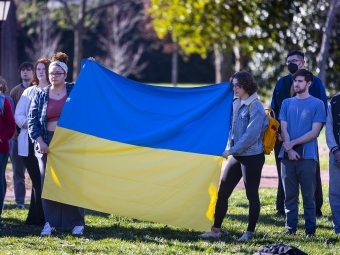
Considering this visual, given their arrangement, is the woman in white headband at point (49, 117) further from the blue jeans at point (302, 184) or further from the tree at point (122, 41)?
the tree at point (122, 41)

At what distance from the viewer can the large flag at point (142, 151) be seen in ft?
26.8

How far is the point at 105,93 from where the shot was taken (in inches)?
336

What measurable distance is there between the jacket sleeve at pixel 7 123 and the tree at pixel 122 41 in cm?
3466

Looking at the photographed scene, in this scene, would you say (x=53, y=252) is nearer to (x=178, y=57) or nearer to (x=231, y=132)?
(x=231, y=132)

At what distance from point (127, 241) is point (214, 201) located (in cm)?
106

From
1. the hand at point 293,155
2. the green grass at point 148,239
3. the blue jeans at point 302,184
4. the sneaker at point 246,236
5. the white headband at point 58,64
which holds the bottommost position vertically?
the green grass at point 148,239

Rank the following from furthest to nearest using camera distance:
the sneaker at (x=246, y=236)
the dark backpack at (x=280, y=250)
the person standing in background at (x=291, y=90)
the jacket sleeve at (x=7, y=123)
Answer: the person standing in background at (x=291, y=90)
the jacket sleeve at (x=7, y=123)
the sneaker at (x=246, y=236)
the dark backpack at (x=280, y=250)

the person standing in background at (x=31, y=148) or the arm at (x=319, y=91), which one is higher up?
the arm at (x=319, y=91)

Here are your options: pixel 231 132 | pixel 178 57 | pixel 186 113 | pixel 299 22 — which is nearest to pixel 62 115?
pixel 186 113

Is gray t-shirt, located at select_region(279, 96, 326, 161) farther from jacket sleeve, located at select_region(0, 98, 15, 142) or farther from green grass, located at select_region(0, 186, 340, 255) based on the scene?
jacket sleeve, located at select_region(0, 98, 15, 142)

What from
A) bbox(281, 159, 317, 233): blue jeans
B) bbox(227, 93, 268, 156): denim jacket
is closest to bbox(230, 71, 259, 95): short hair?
bbox(227, 93, 268, 156): denim jacket

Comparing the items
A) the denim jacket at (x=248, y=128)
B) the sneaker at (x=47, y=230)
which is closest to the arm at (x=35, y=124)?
the sneaker at (x=47, y=230)

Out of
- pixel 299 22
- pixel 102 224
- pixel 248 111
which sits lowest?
pixel 102 224

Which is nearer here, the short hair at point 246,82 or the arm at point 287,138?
the short hair at point 246,82
